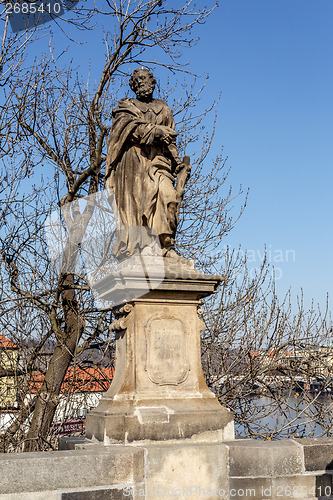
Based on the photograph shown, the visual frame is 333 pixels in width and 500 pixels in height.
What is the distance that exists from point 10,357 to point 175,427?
6388 millimetres

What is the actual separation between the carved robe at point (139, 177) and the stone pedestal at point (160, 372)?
18.9 inches

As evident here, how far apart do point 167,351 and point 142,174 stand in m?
1.56

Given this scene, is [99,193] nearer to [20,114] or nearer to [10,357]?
[20,114]

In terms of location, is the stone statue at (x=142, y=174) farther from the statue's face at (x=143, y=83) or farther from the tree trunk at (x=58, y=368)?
the tree trunk at (x=58, y=368)

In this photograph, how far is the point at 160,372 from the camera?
4.58 metres

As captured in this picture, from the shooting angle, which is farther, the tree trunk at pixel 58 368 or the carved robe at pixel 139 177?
the tree trunk at pixel 58 368

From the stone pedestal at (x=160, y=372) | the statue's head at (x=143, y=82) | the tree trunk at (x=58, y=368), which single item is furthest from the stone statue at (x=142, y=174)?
the tree trunk at (x=58, y=368)

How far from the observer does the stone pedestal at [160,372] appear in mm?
4332
